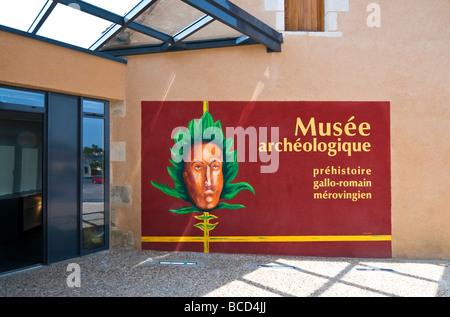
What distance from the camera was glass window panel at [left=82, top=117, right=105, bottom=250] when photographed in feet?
16.8

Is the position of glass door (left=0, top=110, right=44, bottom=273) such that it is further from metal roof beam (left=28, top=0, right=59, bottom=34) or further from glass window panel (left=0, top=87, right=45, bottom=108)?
metal roof beam (left=28, top=0, right=59, bottom=34)

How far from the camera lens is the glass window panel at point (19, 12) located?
372 centimetres

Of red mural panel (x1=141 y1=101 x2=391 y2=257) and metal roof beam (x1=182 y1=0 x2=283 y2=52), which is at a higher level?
metal roof beam (x1=182 y1=0 x2=283 y2=52)

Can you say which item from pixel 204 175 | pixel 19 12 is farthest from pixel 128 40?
pixel 204 175

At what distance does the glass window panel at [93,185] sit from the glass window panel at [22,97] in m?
0.72

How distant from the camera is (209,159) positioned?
5312 millimetres

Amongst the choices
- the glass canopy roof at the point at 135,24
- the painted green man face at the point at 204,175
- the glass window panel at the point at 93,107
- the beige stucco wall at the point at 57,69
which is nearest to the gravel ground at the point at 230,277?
the painted green man face at the point at 204,175

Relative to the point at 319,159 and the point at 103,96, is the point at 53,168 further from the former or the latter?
the point at 319,159

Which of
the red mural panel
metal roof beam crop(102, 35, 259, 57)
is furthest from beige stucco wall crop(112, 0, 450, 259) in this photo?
the red mural panel

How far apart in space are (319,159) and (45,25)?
15.1ft

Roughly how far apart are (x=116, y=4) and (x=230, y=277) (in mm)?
3925

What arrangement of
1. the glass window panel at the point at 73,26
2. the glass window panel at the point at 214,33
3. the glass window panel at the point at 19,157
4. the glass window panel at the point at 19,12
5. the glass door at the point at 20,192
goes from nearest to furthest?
1. the glass window panel at the point at 19,12
2. the glass window panel at the point at 73,26
3. the glass window panel at the point at 214,33
4. the glass door at the point at 20,192
5. the glass window panel at the point at 19,157

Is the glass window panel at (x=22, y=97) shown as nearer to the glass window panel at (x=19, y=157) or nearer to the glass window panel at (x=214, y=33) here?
the glass window panel at (x=214, y=33)

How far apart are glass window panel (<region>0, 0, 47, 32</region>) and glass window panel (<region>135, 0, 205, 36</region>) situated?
1.28m
